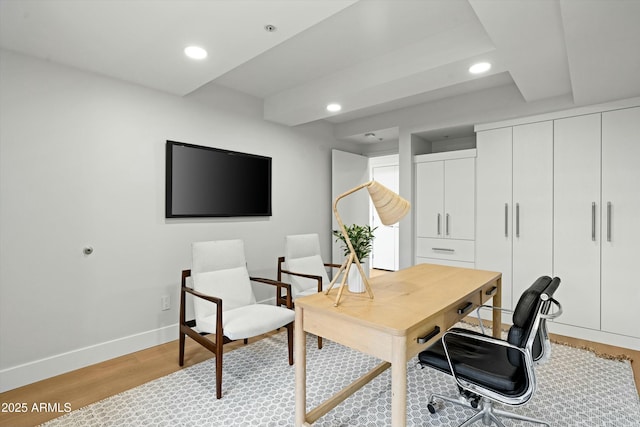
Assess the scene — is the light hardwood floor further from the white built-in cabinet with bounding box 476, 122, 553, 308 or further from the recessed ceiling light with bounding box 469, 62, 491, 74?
the recessed ceiling light with bounding box 469, 62, 491, 74

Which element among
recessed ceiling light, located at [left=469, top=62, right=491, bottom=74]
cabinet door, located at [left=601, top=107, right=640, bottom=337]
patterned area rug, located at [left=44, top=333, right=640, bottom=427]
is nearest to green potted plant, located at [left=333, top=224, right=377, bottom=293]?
patterned area rug, located at [left=44, top=333, right=640, bottom=427]

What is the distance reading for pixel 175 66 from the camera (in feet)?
8.35

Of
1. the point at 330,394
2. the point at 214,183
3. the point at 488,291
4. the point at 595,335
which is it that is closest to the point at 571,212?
the point at 595,335

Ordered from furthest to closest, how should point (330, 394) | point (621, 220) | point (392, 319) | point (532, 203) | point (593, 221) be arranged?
point (532, 203) < point (593, 221) < point (621, 220) < point (330, 394) < point (392, 319)

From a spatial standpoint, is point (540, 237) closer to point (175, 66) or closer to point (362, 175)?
point (362, 175)

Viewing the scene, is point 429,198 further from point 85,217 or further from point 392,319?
point 85,217

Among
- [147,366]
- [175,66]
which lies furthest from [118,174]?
[147,366]

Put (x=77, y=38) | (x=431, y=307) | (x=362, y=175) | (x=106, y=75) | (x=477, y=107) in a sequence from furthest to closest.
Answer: (x=362, y=175) < (x=477, y=107) < (x=106, y=75) < (x=77, y=38) < (x=431, y=307)

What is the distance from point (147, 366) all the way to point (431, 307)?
2.33 meters

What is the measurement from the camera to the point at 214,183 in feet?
11.2

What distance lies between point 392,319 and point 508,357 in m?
0.66

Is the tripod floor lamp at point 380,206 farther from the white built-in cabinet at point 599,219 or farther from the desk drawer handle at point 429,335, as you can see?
the white built-in cabinet at point 599,219

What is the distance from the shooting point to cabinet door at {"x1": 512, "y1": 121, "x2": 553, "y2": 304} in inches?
129

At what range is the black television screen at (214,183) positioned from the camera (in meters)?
3.12
